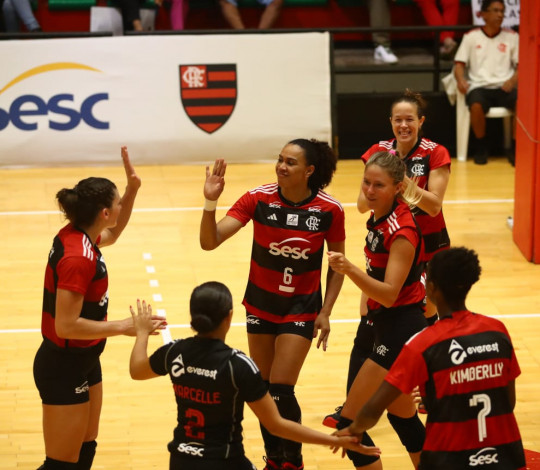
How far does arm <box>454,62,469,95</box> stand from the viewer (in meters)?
12.8

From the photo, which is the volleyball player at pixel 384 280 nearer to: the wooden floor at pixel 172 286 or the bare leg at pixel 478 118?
the wooden floor at pixel 172 286

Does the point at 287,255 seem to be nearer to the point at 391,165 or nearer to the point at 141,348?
the point at 391,165

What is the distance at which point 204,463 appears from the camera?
12.9ft

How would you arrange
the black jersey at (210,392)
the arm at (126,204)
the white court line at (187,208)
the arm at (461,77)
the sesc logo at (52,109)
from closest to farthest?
the black jersey at (210,392) → the arm at (126,204) → the white court line at (187,208) → the sesc logo at (52,109) → the arm at (461,77)

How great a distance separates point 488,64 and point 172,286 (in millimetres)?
6103

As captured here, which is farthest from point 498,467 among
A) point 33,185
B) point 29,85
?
point 29,85

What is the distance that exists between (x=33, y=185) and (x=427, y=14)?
6158 mm

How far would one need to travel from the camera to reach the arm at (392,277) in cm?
472

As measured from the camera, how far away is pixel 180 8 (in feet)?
45.7

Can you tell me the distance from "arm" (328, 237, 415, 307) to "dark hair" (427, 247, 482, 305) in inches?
29.0

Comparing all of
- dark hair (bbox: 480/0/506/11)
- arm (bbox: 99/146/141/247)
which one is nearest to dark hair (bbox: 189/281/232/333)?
arm (bbox: 99/146/141/247)

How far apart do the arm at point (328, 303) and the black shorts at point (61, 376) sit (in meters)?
1.29

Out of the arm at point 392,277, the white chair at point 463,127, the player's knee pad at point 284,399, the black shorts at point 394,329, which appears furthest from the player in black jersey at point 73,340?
the white chair at point 463,127

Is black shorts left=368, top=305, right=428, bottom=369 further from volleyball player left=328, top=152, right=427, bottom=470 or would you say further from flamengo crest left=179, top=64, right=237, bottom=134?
flamengo crest left=179, top=64, right=237, bottom=134
